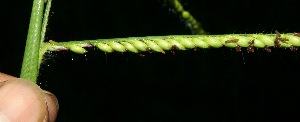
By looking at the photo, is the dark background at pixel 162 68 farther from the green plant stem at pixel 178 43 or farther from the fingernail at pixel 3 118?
the fingernail at pixel 3 118

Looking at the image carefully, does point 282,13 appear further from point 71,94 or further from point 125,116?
point 71,94

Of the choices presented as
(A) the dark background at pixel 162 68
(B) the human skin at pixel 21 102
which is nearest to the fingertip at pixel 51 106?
(B) the human skin at pixel 21 102

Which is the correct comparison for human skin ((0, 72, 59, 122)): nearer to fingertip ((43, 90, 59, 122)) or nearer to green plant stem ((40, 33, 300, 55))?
fingertip ((43, 90, 59, 122))

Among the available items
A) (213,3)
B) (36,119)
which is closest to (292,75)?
(213,3)

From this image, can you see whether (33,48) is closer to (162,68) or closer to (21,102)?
(21,102)

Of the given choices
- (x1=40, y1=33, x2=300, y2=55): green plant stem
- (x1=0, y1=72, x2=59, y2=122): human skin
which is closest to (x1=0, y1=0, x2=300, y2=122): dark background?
(x1=40, y1=33, x2=300, y2=55): green plant stem

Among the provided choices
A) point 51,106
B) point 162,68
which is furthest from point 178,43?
point 162,68
